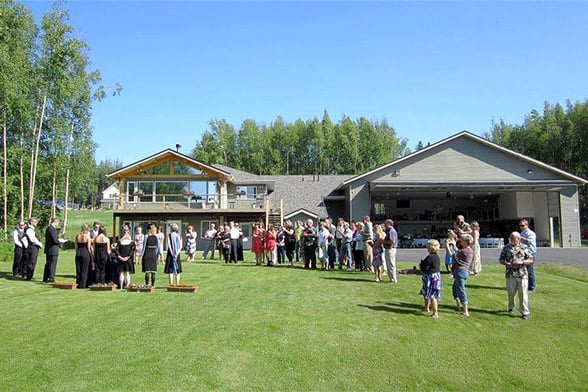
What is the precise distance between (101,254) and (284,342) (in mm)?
6250

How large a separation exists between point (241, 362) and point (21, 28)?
28.9 meters

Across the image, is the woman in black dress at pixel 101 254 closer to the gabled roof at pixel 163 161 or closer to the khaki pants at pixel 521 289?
the khaki pants at pixel 521 289

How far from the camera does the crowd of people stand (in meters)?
10.1

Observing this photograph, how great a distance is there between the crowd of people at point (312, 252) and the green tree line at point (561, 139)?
138ft

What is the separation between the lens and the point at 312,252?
1669 cm

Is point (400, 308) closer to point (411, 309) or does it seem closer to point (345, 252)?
point (411, 309)

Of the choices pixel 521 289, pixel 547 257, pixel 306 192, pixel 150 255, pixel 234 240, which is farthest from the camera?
pixel 306 192

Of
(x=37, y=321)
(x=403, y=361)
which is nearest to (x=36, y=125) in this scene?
(x=37, y=321)

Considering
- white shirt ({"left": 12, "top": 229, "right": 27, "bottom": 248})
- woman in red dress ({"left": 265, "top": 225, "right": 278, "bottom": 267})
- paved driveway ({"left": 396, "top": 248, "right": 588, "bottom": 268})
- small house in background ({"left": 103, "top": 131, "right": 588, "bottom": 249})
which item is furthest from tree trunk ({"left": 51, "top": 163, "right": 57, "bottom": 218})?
paved driveway ({"left": 396, "top": 248, "right": 588, "bottom": 268})

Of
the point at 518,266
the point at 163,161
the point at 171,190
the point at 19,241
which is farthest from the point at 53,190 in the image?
the point at 518,266

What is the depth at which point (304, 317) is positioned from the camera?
32.0 ft

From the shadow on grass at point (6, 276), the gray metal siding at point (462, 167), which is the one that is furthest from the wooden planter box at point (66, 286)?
the gray metal siding at point (462, 167)

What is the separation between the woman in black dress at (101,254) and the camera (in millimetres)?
12445

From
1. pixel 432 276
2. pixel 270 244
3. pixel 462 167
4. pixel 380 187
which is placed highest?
pixel 462 167
